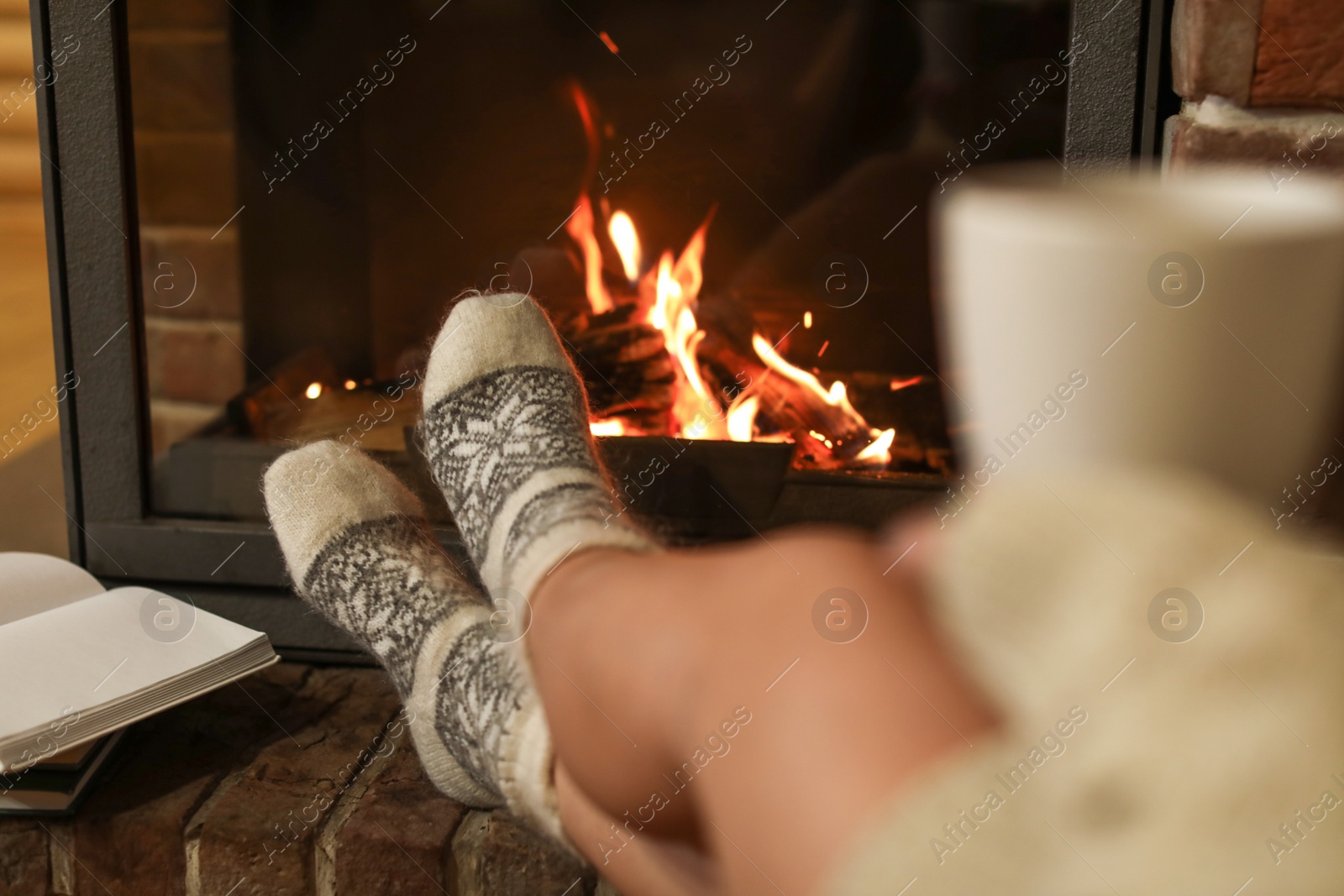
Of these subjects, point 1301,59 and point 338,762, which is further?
point 338,762

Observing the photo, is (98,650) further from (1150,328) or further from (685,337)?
(1150,328)

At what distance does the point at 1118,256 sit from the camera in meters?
0.41

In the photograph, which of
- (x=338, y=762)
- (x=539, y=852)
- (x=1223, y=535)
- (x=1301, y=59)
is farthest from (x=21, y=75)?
(x=1223, y=535)

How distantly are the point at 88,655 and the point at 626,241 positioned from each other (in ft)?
1.69

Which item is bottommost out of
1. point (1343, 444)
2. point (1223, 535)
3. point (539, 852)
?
point (539, 852)

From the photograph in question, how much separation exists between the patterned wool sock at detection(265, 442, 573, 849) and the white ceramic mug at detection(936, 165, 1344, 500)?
300mm

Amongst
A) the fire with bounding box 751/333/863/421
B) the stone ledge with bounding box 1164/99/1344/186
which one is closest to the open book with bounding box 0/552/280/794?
the fire with bounding box 751/333/863/421

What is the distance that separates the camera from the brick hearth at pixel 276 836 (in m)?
0.73

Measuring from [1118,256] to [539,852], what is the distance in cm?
52

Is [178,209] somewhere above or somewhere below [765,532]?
above

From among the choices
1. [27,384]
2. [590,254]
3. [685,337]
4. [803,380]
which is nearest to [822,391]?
[803,380]

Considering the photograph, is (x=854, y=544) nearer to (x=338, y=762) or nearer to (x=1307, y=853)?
(x=1307, y=853)

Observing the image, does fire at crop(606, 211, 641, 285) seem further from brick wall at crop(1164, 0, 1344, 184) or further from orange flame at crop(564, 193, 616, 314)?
brick wall at crop(1164, 0, 1344, 184)

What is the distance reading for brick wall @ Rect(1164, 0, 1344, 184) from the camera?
0.67m
